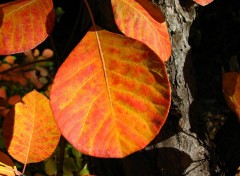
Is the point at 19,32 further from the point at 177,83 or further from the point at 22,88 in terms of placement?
the point at 22,88

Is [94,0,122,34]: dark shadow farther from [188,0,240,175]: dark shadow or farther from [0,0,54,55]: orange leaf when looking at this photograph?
[188,0,240,175]: dark shadow

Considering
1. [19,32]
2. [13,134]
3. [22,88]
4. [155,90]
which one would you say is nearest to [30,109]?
[13,134]

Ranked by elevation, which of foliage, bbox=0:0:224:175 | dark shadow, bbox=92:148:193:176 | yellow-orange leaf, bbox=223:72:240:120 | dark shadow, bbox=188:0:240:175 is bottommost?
dark shadow, bbox=188:0:240:175

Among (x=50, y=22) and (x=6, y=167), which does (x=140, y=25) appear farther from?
(x=6, y=167)

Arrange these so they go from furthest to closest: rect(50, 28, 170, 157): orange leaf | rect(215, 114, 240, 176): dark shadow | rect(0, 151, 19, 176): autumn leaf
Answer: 1. rect(215, 114, 240, 176): dark shadow
2. rect(0, 151, 19, 176): autumn leaf
3. rect(50, 28, 170, 157): orange leaf

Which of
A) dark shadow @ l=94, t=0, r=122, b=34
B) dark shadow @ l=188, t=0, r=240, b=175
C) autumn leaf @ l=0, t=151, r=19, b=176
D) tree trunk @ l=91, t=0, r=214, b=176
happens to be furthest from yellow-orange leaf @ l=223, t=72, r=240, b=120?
dark shadow @ l=188, t=0, r=240, b=175
